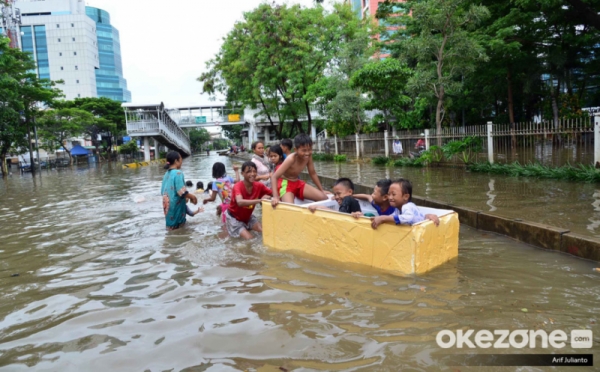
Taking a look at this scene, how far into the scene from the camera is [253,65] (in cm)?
2733

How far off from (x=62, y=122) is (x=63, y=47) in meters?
60.3

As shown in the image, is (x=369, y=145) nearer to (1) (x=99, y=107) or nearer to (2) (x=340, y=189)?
(2) (x=340, y=189)

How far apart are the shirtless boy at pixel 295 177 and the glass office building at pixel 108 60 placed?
102 meters

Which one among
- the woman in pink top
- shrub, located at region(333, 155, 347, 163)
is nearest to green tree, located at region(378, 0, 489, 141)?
shrub, located at region(333, 155, 347, 163)

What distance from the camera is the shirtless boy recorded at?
5.68 m

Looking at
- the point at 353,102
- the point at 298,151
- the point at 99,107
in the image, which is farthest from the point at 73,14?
the point at 298,151

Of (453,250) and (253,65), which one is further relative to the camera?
(253,65)

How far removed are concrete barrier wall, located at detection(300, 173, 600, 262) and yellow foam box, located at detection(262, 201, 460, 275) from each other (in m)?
1.27

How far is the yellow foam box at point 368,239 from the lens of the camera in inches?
160

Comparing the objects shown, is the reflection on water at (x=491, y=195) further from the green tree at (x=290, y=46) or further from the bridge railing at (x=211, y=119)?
the bridge railing at (x=211, y=119)

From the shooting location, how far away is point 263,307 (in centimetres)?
371

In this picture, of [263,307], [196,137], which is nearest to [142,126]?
[263,307]

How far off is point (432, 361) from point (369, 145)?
18102 millimetres

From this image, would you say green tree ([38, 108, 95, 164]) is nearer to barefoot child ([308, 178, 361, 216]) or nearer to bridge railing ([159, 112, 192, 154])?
bridge railing ([159, 112, 192, 154])
